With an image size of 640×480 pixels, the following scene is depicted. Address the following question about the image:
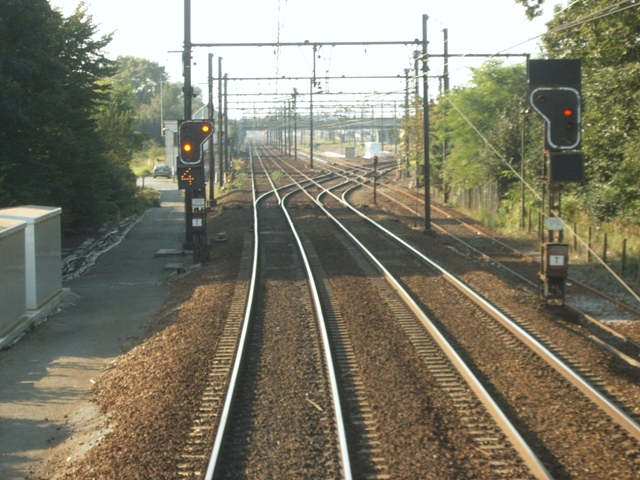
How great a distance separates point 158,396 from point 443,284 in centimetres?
787

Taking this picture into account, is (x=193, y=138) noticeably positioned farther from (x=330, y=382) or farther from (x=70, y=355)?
(x=330, y=382)

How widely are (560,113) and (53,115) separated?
54.7 feet

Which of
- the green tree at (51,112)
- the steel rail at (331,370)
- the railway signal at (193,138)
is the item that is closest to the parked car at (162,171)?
the green tree at (51,112)

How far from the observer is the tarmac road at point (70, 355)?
7.91 m

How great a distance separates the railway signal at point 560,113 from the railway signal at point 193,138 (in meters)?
9.67

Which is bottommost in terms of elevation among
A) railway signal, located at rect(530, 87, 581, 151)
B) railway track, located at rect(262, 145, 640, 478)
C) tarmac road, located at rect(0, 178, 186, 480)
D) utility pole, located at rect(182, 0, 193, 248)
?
tarmac road, located at rect(0, 178, 186, 480)

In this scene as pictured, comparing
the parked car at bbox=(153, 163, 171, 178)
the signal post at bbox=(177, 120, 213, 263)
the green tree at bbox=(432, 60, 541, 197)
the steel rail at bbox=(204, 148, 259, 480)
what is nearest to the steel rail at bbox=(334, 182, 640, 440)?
the steel rail at bbox=(204, 148, 259, 480)

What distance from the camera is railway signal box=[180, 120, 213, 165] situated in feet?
64.6

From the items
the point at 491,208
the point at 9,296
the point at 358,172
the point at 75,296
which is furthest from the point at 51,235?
the point at 358,172

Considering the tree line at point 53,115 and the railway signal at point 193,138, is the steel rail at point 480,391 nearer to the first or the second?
the railway signal at point 193,138

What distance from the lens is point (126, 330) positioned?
12.9 m

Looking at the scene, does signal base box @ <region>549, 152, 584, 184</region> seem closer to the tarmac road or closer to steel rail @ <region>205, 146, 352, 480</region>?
steel rail @ <region>205, 146, 352, 480</region>

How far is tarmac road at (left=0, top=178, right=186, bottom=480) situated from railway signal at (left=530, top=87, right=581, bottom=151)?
7.41 m

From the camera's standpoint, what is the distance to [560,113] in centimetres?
1231
